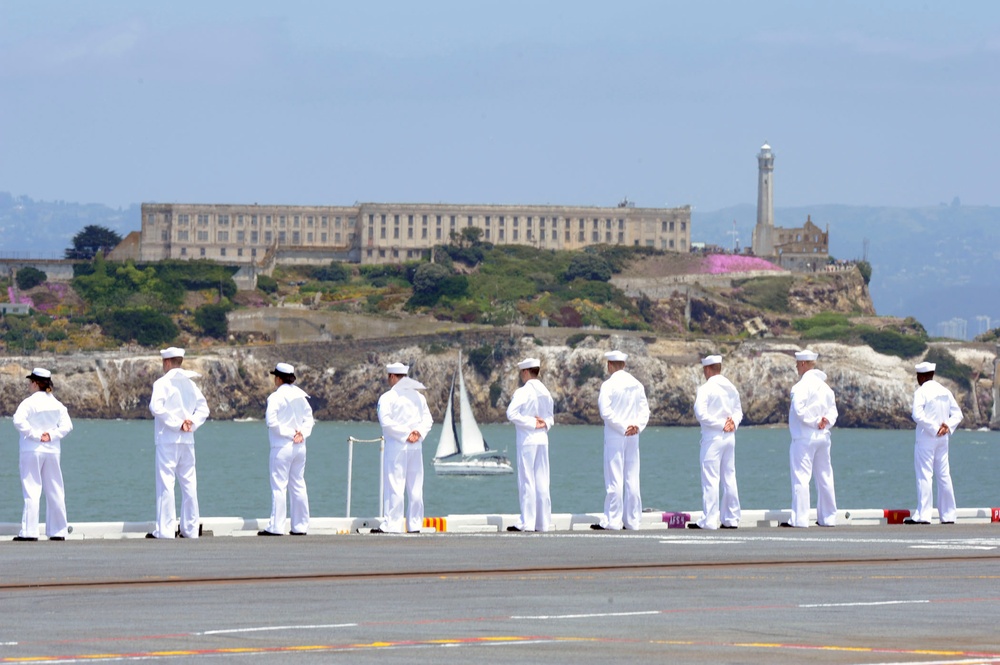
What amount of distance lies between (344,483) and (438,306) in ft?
364

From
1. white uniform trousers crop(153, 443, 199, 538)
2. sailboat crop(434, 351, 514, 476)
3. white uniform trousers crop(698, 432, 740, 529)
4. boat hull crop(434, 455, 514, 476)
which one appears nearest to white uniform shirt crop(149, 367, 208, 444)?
white uniform trousers crop(153, 443, 199, 538)

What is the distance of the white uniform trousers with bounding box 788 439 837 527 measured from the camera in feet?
85.5

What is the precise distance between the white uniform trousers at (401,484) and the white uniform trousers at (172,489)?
8.82ft

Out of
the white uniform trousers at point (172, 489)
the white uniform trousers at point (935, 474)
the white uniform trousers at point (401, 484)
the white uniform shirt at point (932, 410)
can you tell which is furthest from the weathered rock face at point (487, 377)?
the white uniform trousers at point (172, 489)

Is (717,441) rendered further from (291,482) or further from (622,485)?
(291,482)

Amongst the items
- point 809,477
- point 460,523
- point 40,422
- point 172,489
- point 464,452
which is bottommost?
point 460,523

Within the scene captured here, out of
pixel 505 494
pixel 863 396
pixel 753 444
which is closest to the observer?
pixel 505 494

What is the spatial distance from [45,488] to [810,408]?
35.2 ft

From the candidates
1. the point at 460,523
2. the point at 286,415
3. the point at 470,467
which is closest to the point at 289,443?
the point at 286,415

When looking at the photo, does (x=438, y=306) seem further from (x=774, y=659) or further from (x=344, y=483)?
(x=774, y=659)

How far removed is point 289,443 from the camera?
24094mm

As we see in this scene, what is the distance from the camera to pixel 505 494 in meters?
84.9

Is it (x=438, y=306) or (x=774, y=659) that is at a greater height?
(x=438, y=306)

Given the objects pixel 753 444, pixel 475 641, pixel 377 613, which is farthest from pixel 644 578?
pixel 753 444
